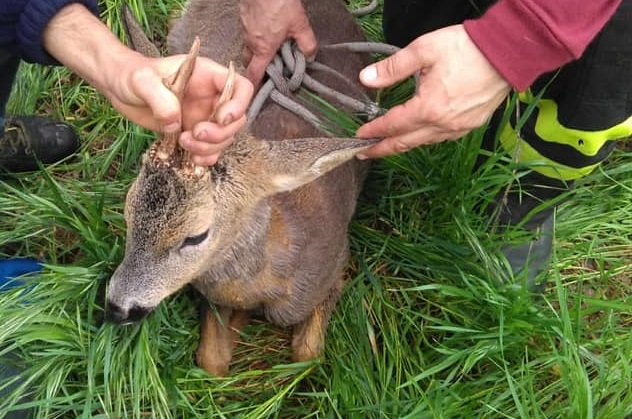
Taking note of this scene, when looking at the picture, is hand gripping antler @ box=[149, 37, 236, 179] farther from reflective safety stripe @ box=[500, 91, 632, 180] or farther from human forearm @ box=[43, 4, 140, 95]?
reflective safety stripe @ box=[500, 91, 632, 180]

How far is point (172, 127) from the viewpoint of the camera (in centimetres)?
205

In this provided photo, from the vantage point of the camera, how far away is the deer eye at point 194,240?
2.30m

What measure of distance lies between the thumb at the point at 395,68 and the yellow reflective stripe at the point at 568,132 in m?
0.67

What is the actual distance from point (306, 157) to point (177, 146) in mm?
415

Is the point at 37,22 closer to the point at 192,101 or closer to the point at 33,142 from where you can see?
the point at 192,101

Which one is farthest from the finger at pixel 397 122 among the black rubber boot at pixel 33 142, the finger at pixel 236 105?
the black rubber boot at pixel 33 142

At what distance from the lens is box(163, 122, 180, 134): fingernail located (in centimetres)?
204

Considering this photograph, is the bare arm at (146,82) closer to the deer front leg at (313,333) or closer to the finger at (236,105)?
the finger at (236,105)

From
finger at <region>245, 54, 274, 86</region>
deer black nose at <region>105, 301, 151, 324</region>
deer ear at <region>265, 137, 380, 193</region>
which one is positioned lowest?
deer black nose at <region>105, 301, 151, 324</region>

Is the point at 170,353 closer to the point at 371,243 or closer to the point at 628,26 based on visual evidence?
the point at 371,243

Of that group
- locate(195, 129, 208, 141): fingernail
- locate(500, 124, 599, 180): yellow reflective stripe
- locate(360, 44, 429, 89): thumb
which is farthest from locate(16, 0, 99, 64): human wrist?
locate(500, 124, 599, 180): yellow reflective stripe

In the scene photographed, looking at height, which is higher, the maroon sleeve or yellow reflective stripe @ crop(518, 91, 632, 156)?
the maroon sleeve

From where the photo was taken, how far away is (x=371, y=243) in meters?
3.34

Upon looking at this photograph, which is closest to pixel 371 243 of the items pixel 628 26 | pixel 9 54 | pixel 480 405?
pixel 480 405
